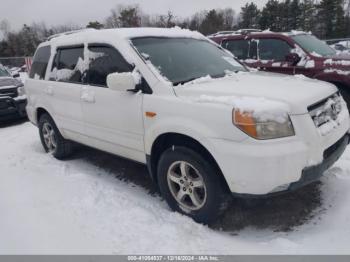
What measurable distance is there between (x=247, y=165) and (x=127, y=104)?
59.5 inches

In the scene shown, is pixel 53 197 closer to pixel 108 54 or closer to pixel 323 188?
pixel 108 54

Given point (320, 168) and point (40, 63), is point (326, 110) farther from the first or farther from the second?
point (40, 63)

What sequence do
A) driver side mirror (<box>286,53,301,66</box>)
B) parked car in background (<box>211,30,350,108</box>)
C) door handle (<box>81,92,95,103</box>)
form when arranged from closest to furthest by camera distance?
door handle (<box>81,92,95,103</box>) → parked car in background (<box>211,30,350,108</box>) → driver side mirror (<box>286,53,301,66</box>)

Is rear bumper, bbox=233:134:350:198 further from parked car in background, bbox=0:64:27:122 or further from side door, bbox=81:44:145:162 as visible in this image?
parked car in background, bbox=0:64:27:122

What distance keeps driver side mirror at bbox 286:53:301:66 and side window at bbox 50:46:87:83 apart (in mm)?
4070

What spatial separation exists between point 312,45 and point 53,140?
5275 mm

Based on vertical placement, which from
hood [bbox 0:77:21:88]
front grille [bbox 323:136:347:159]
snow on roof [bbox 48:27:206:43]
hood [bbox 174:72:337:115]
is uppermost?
snow on roof [bbox 48:27:206:43]

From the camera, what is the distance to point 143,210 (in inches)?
143

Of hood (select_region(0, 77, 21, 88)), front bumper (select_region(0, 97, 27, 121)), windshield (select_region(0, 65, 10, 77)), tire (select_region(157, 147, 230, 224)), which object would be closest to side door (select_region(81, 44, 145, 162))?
tire (select_region(157, 147, 230, 224))

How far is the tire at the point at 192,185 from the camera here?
3.10m

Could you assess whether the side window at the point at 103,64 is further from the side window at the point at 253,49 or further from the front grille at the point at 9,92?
the front grille at the point at 9,92

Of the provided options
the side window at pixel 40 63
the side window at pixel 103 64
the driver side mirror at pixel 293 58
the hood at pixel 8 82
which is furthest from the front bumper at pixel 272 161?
the hood at pixel 8 82

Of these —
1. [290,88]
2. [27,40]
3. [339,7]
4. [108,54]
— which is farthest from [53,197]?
[27,40]

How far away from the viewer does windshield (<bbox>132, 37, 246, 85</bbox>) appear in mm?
3697
